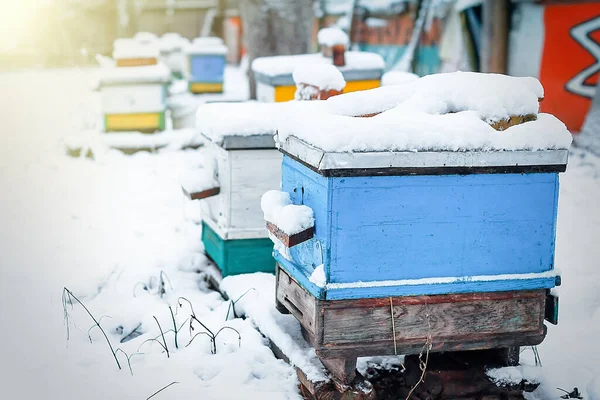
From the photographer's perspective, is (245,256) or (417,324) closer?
(417,324)

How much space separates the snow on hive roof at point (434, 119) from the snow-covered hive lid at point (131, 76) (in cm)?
435

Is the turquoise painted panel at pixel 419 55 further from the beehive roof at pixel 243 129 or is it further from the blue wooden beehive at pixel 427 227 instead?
the blue wooden beehive at pixel 427 227

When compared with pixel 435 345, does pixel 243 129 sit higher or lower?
higher

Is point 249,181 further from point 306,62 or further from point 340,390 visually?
point 306,62

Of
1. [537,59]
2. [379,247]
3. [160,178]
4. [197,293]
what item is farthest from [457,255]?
[537,59]

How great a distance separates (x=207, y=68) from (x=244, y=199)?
25.6 ft

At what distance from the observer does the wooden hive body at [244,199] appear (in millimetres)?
3484

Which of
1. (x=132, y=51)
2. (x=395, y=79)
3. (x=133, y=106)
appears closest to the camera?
(x=395, y=79)

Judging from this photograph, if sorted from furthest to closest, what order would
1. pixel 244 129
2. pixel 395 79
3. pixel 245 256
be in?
pixel 395 79
pixel 245 256
pixel 244 129

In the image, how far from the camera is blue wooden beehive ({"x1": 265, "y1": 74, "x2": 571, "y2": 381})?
7.77 feet

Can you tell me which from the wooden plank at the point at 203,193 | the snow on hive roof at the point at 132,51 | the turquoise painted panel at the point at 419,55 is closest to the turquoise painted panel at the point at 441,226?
the wooden plank at the point at 203,193

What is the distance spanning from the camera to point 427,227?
2457 mm

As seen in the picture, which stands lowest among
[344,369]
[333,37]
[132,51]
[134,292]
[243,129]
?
[134,292]

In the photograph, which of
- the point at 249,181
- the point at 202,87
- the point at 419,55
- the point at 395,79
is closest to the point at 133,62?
the point at 395,79
